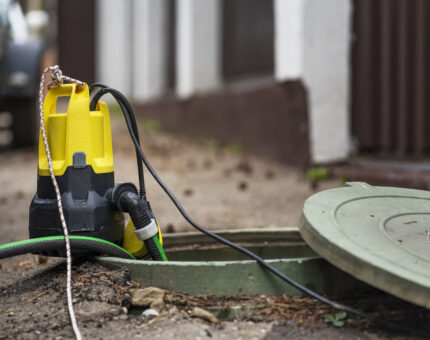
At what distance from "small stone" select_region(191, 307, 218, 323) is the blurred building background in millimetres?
2681

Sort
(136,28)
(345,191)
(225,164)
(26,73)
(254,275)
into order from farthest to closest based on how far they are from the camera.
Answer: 1. (136,28)
2. (26,73)
3. (225,164)
4. (345,191)
5. (254,275)

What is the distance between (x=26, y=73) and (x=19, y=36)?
129 centimetres

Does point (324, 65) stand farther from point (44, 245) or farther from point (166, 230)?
point (44, 245)

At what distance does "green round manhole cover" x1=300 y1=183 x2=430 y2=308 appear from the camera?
4.77ft

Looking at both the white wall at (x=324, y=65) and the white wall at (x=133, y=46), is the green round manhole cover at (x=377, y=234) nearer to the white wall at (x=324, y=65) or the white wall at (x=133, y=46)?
the white wall at (x=324, y=65)

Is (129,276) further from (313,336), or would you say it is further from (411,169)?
(411,169)

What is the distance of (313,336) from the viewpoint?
5.09 ft

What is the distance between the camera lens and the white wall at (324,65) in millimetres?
4117

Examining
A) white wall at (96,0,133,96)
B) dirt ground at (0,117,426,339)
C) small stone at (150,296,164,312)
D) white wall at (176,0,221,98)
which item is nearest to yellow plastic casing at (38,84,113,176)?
dirt ground at (0,117,426,339)

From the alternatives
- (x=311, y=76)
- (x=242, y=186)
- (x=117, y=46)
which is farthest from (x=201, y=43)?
(x=117, y=46)

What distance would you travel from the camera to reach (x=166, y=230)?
2.91 meters

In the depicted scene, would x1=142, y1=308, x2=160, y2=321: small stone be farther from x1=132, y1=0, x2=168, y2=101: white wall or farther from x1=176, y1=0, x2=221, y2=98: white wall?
x1=132, y1=0, x2=168, y2=101: white wall

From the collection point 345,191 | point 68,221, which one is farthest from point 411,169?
point 68,221

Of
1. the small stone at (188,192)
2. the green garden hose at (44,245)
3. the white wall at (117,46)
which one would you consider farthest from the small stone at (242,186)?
the white wall at (117,46)
